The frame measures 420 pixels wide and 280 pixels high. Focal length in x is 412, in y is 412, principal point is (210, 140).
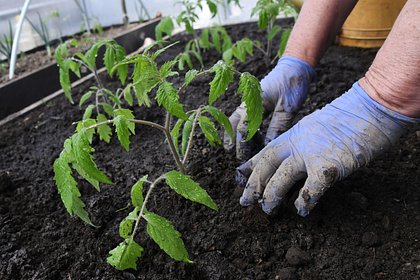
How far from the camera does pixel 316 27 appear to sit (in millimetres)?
1744

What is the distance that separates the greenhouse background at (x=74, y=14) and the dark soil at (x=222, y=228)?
236 cm

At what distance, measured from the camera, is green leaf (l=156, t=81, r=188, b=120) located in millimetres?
1129

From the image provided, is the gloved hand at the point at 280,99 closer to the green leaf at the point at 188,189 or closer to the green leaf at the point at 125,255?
the green leaf at the point at 188,189

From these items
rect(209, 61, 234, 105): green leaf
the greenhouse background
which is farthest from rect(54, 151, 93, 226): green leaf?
the greenhouse background

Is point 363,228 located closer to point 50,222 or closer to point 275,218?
point 275,218

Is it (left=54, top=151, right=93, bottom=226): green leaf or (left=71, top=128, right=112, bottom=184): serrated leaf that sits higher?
(left=71, top=128, right=112, bottom=184): serrated leaf

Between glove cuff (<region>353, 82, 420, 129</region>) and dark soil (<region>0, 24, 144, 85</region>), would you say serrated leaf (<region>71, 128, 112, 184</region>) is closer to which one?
glove cuff (<region>353, 82, 420, 129</region>)

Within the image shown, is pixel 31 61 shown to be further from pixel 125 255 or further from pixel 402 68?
pixel 402 68

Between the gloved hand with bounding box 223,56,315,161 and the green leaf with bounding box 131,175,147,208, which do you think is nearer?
the green leaf with bounding box 131,175,147,208

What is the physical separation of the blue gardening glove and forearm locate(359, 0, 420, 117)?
34mm

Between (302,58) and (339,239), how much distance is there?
0.84 metres

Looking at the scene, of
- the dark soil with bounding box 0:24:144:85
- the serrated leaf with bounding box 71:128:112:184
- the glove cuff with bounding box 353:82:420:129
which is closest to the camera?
the serrated leaf with bounding box 71:128:112:184

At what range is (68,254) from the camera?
4.60ft

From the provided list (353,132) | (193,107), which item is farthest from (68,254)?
(193,107)
